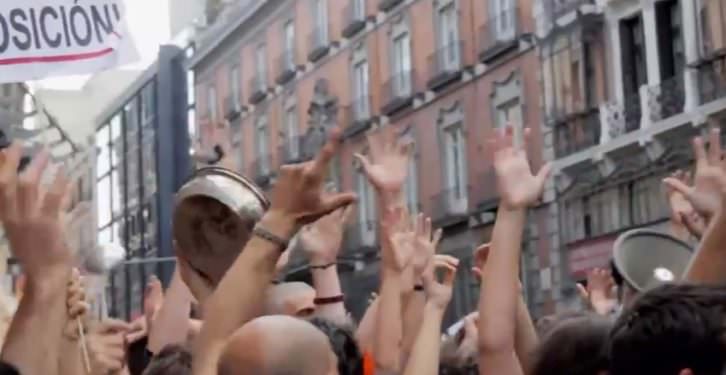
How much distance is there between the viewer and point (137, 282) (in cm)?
4175

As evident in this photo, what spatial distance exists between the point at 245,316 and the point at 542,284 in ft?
81.9

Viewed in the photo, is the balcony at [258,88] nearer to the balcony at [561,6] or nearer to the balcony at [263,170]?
the balcony at [263,170]

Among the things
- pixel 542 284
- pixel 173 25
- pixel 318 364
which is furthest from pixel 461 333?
pixel 173 25

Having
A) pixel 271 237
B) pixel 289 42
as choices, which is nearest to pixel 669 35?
pixel 289 42

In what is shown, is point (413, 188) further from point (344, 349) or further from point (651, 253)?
point (344, 349)

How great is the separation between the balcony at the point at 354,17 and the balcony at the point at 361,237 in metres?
4.12

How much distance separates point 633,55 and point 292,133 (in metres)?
14.8

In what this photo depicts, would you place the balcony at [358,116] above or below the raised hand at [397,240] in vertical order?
above

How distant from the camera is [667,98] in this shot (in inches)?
952

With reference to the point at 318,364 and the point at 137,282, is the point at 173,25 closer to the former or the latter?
the point at 137,282

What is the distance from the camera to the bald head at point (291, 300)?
4.02 metres

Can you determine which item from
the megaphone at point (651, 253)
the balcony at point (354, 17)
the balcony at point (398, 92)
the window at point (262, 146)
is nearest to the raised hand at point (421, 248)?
the megaphone at point (651, 253)

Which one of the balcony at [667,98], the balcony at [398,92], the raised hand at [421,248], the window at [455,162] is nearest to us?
the raised hand at [421,248]

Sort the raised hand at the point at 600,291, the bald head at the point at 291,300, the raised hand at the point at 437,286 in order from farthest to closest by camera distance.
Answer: the raised hand at the point at 600,291, the raised hand at the point at 437,286, the bald head at the point at 291,300
